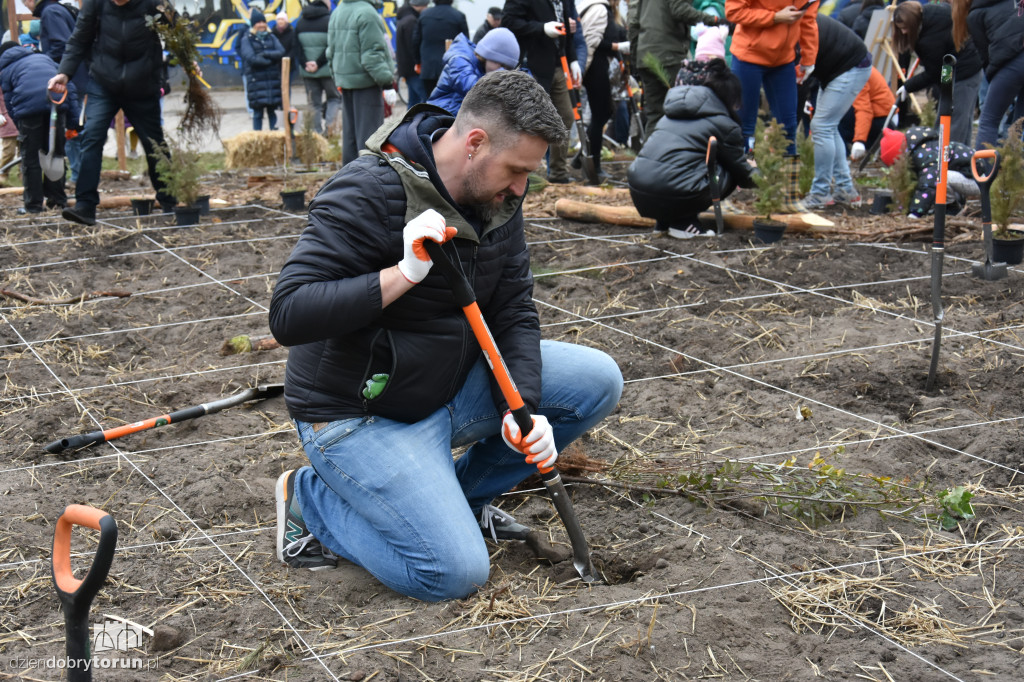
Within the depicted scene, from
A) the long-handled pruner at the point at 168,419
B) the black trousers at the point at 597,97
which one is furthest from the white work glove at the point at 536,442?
the black trousers at the point at 597,97

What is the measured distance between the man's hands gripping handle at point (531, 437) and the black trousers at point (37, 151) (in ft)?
19.8

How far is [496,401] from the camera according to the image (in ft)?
8.11

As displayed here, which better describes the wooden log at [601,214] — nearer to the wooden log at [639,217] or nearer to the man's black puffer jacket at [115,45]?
the wooden log at [639,217]

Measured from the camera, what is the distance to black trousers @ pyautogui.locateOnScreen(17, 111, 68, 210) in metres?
7.03

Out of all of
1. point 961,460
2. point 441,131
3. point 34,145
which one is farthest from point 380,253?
point 34,145

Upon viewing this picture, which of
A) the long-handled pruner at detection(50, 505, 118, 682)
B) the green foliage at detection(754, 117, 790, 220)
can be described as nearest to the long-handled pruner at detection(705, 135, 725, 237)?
the green foliage at detection(754, 117, 790, 220)

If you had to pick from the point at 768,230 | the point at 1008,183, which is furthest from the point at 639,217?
the point at 1008,183

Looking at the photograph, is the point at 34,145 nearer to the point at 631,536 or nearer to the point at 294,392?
the point at 294,392

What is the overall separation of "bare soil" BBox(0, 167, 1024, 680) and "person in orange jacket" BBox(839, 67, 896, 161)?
12.5 feet

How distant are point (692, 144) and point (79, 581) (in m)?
4.71

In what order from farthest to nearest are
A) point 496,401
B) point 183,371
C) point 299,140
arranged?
1. point 299,140
2. point 183,371
3. point 496,401

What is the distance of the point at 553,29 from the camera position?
732cm

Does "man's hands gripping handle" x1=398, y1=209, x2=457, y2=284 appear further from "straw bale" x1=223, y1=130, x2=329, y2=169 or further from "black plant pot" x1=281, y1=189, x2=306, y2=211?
"straw bale" x1=223, y1=130, x2=329, y2=169

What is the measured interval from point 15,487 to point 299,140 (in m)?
6.37
